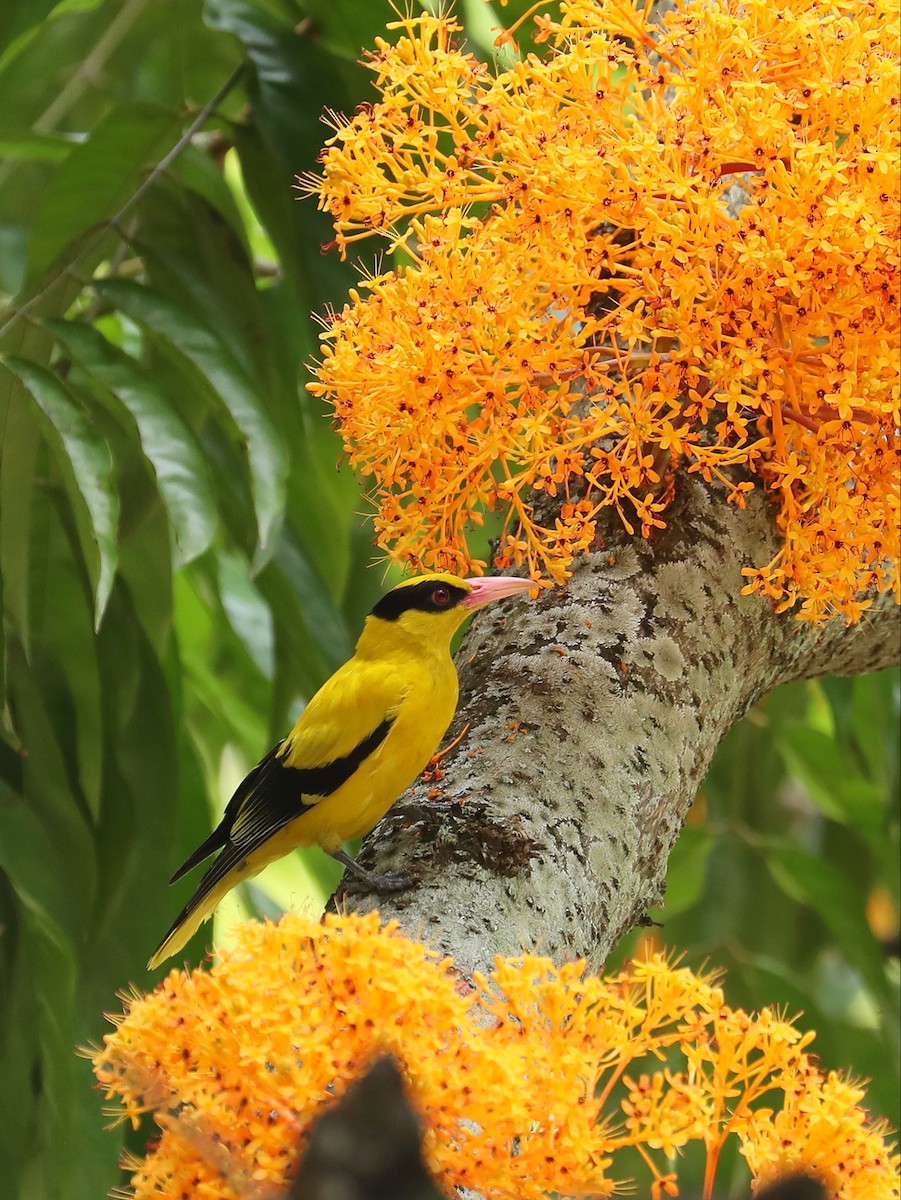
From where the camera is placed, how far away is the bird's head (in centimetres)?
238

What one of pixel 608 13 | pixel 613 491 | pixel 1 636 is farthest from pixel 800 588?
pixel 1 636

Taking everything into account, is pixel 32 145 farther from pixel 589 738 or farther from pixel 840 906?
pixel 840 906

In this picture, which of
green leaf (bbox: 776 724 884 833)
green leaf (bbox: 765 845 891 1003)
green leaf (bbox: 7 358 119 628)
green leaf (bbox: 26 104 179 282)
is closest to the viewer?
green leaf (bbox: 7 358 119 628)

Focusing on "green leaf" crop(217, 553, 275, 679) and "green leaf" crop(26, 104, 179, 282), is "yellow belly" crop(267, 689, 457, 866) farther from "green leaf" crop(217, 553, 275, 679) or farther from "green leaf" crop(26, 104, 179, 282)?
"green leaf" crop(26, 104, 179, 282)

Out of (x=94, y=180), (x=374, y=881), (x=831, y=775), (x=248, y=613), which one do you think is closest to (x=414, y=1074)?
(x=374, y=881)

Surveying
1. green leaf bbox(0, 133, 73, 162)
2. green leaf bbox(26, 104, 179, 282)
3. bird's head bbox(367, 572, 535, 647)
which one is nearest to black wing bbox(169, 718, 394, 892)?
bird's head bbox(367, 572, 535, 647)

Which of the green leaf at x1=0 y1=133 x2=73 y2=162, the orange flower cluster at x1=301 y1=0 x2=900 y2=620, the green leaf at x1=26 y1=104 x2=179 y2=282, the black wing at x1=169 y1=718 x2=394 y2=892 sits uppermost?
the green leaf at x1=0 y1=133 x2=73 y2=162

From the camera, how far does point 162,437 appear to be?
225 cm

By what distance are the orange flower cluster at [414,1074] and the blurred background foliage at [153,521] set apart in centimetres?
54

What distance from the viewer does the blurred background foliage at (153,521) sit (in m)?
2.29

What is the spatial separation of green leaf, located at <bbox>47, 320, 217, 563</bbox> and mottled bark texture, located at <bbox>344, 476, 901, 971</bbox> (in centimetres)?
49

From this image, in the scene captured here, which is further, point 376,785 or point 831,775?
point 831,775

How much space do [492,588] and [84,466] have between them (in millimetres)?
674

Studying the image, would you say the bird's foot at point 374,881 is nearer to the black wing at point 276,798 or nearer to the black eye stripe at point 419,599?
the black wing at point 276,798
